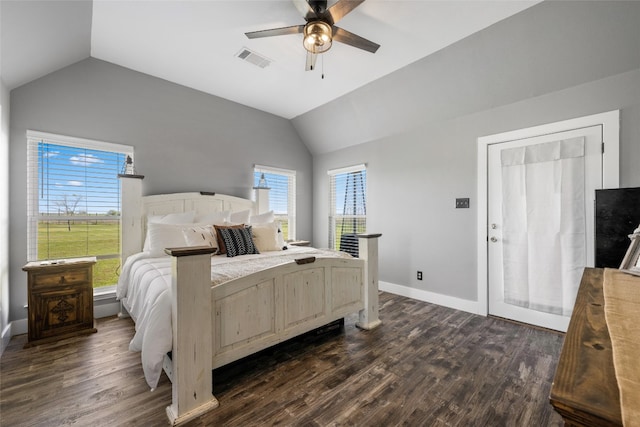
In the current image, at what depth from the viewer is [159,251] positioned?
8.98 feet

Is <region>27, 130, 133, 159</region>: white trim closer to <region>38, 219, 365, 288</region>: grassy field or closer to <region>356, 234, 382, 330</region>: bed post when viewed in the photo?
<region>38, 219, 365, 288</region>: grassy field

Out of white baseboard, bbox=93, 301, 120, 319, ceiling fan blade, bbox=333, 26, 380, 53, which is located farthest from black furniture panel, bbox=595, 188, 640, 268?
white baseboard, bbox=93, 301, 120, 319

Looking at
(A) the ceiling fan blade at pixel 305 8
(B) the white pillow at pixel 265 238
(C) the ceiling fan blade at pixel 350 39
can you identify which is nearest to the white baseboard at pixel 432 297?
(B) the white pillow at pixel 265 238

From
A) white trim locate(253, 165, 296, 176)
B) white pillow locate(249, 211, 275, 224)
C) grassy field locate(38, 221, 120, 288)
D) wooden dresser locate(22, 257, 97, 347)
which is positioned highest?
white trim locate(253, 165, 296, 176)

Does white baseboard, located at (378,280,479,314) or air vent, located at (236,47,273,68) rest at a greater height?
air vent, located at (236,47,273,68)

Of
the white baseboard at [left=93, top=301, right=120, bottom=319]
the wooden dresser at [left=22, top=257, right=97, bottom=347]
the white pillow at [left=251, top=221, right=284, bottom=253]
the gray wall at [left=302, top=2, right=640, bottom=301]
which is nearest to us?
the gray wall at [left=302, top=2, right=640, bottom=301]

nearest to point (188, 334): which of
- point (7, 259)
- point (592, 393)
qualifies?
point (592, 393)

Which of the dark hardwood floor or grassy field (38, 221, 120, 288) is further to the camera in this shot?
grassy field (38, 221, 120, 288)

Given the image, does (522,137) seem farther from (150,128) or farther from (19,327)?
(19,327)

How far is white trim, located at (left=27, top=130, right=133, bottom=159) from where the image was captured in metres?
2.72

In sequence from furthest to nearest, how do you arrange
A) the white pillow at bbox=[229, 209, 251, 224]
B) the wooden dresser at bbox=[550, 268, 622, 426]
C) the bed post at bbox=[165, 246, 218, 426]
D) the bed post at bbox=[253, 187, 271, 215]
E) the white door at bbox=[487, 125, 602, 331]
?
1. the bed post at bbox=[253, 187, 271, 215]
2. the white pillow at bbox=[229, 209, 251, 224]
3. the white door at bbox=[487, 125, 602, 331]
4. the bed post at bbox=[165, 246, 218, 426]
5. the wooden dresser at bbox=[550, 268, 622, 426]

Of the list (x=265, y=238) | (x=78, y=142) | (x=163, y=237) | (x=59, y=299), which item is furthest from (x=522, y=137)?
(x=59, y=299)

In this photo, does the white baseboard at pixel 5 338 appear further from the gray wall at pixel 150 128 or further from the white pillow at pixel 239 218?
the white pillow at pixel 239 218

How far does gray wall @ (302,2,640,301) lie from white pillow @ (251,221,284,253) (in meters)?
1.77
